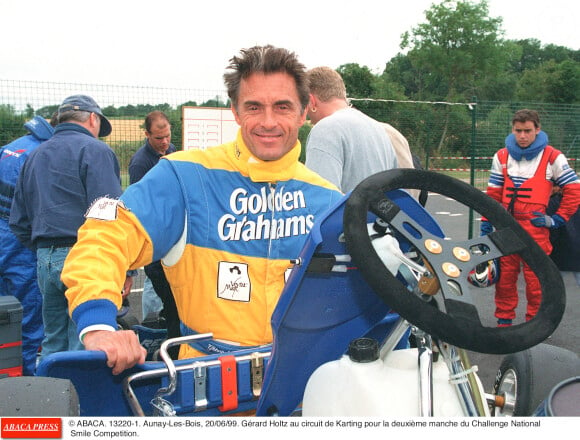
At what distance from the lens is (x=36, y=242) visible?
158 inches

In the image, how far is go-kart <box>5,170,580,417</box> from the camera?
1.22 metres

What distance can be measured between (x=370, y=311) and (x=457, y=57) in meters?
27.8

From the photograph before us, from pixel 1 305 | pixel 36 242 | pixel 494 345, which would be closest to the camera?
pixel 494 345

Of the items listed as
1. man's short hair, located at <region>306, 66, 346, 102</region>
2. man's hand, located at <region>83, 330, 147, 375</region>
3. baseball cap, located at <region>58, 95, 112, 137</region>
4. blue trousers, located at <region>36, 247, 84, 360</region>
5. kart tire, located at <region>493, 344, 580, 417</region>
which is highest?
man's short hair, located at <region>306, 66, 346, 102</region>

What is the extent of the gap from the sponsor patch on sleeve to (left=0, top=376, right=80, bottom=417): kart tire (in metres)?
0.54

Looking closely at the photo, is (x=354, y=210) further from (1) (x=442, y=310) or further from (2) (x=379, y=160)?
(2) (x=379, y=160)

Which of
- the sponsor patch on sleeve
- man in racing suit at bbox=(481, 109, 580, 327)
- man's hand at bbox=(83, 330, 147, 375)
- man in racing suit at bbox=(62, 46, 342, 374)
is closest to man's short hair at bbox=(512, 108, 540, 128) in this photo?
man in racing suit at bbox=(481, 109, 580, 327)

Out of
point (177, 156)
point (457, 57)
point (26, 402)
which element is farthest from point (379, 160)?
point (457, 57)

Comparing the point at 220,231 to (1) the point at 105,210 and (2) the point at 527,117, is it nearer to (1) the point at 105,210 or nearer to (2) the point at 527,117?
(1) the point at 105,210

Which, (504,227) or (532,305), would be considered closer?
(504,227)

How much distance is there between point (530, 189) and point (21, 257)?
4354mm

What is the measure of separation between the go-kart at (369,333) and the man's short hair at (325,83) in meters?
2.51

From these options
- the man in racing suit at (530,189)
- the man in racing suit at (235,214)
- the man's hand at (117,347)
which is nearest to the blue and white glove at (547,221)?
the man in racing suit at (530,189)

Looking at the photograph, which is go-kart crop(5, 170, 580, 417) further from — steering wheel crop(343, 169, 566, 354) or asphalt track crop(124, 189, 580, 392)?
asphalt track crop(124, 189, 580, 392)
